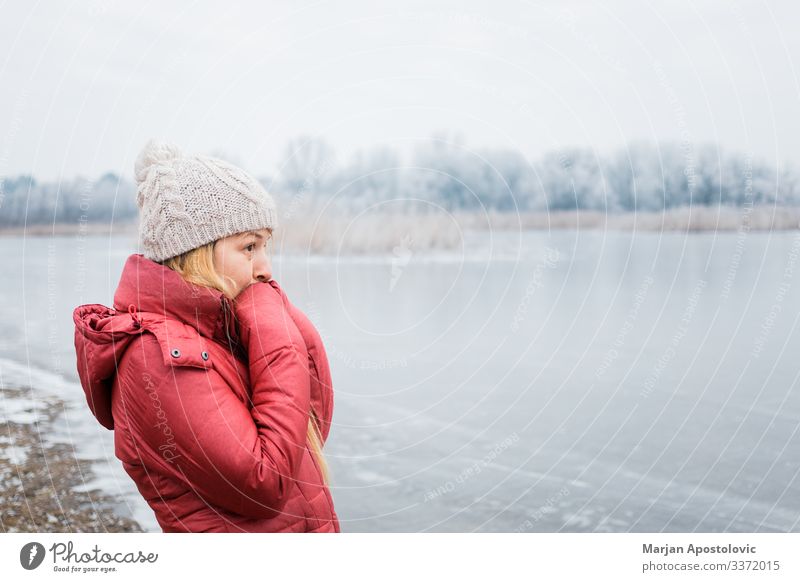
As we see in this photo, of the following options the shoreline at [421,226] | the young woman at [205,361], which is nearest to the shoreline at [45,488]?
the shoreline at [421,226]

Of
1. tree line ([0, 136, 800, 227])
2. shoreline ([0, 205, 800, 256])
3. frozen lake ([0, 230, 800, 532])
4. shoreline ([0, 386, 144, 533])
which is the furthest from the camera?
shoreline ([0, 205, 800, 256])

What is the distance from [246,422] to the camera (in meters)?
1.05

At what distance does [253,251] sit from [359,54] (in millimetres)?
1174

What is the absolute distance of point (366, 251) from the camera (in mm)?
3010

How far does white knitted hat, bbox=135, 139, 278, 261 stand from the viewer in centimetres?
110

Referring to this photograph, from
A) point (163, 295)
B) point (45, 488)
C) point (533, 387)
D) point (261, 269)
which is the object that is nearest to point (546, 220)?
point (533, 387)

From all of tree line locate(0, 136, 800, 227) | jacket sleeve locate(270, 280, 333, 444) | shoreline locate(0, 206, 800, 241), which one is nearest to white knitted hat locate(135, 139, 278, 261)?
jacket sleeve locate(270, 280, 333, 444)

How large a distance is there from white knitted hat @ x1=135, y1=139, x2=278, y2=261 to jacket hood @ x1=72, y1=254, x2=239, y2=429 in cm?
5

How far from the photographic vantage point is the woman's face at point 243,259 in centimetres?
113

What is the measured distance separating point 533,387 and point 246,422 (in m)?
2.49

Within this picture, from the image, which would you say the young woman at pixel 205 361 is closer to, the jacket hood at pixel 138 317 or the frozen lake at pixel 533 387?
the jacket hood at pixel 138 317

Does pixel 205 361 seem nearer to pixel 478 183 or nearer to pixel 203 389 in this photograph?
pixel 203 389

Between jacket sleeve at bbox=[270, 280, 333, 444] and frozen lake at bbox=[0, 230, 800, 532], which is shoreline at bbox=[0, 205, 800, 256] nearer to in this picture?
frozen lake at bbox=[0, 230, 800, 532]
